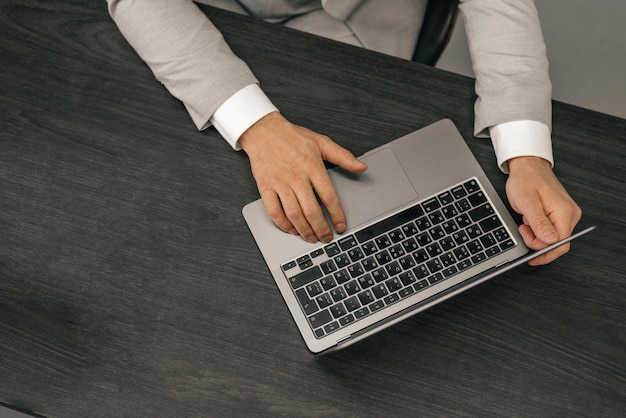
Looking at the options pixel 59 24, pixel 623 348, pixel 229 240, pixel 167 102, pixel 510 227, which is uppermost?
pixel 59 24

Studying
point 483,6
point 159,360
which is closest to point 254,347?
point 159,360

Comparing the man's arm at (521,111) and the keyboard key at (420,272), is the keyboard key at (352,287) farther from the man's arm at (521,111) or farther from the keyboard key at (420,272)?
the man's arm at (521,111)

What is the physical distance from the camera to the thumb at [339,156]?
815 mm

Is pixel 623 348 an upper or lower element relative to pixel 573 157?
lower

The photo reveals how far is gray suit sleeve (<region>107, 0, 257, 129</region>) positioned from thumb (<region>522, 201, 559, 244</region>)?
17.7 inches

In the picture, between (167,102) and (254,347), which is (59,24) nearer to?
(167,102)

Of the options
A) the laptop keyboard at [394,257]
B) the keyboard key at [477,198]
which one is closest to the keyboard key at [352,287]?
the laptop keyboard at [394,257]

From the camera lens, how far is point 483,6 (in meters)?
0.92

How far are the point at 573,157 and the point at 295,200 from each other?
0.43 metres

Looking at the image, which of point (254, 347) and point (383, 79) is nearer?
point (254, 347)

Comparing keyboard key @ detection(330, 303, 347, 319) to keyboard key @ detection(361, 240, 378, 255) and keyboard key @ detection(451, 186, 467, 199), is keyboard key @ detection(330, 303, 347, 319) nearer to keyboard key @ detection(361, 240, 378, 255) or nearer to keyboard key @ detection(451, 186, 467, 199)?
keyboard key @ detection(361, 240, 378, 255)

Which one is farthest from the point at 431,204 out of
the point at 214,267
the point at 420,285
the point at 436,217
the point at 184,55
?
the point at 184,55

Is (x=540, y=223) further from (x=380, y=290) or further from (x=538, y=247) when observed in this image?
(x=380, y=290)

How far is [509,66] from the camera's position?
884 millimetres
